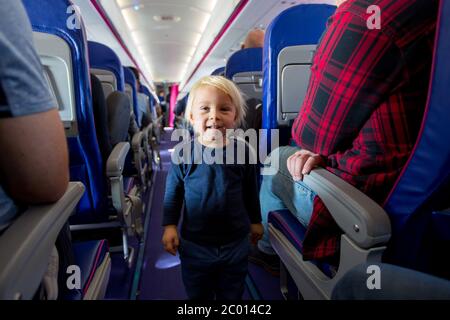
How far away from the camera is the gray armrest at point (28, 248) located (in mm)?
428

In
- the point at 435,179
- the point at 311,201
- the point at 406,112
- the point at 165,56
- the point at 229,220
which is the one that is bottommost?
the point at 229,220

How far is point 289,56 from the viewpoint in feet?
4.77

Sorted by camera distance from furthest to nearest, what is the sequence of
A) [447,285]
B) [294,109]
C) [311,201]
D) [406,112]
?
1. [294,109]
2. [311,201]
3. [406,112]
4. [447,285]

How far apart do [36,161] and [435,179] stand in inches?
32.4

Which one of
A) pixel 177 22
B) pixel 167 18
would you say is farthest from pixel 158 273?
pixel 177 22

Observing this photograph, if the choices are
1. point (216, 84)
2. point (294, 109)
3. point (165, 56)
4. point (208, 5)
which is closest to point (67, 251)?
point (216, 84)

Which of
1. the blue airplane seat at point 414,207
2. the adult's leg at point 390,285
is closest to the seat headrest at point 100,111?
the blue airplane seat at point 414,207

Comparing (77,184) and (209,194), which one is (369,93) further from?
(77,184)

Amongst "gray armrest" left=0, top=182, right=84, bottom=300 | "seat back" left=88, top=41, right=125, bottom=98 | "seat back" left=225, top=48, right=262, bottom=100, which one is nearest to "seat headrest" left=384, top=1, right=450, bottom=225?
"gray armrest" left=0, top=182, right=84, bottom=300

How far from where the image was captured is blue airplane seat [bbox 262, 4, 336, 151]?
1458 mm

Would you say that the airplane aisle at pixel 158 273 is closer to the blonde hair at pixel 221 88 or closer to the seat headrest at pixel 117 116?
the seat headrest at pixel 117 116

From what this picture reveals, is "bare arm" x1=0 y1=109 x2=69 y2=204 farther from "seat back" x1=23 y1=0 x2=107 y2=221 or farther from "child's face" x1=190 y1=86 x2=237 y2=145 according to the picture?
"seat back" x1=23 y1=0 x2=107 y2=221

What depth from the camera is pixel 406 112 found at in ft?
2.41

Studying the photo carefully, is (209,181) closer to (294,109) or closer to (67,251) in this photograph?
(67,251)
